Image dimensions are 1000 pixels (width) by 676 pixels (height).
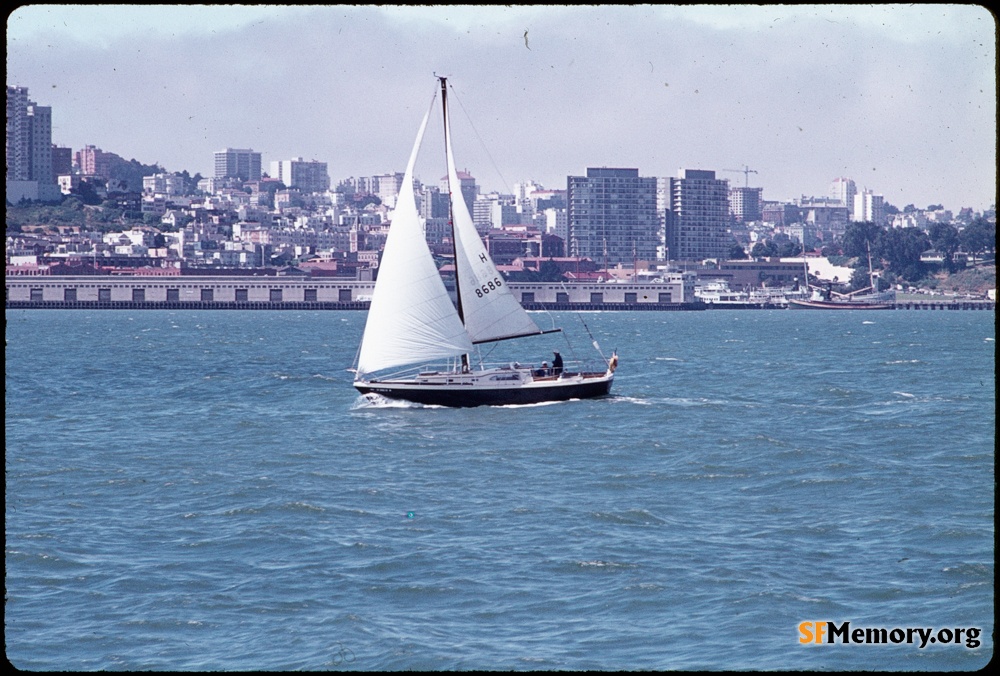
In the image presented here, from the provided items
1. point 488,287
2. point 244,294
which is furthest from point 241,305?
point 488,287

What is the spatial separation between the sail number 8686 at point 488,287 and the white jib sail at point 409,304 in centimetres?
166

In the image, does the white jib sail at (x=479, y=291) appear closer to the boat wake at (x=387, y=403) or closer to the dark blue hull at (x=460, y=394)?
the dark blue hull at (x=460, y=394)

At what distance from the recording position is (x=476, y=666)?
12.5 metres

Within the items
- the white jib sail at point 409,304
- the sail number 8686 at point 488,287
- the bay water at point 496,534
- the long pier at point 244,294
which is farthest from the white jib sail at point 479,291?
the long pier at point 244,294

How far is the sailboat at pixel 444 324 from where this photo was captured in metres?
33.5

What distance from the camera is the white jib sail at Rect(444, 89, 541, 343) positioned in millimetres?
35250

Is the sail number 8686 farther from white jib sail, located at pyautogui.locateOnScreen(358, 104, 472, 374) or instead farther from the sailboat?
white jib sail, located at pyautogui.locateOnScreen(358, 104, 472, 374)

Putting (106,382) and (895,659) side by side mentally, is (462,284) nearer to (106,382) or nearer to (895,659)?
(106,382)

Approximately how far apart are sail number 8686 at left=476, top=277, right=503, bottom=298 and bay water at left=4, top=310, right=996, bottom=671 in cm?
329

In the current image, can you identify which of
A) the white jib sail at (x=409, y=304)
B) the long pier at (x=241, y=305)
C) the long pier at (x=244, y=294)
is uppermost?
the white jib sail at (x=409, y=304)

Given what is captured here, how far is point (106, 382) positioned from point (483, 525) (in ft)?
105

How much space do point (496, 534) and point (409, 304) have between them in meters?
15.7

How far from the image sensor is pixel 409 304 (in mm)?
33281

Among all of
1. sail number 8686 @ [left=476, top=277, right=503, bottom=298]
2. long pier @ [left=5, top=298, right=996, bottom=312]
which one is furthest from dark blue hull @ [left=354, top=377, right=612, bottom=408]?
long pier @ [left=5, top=298, right=996, bottom=312]
